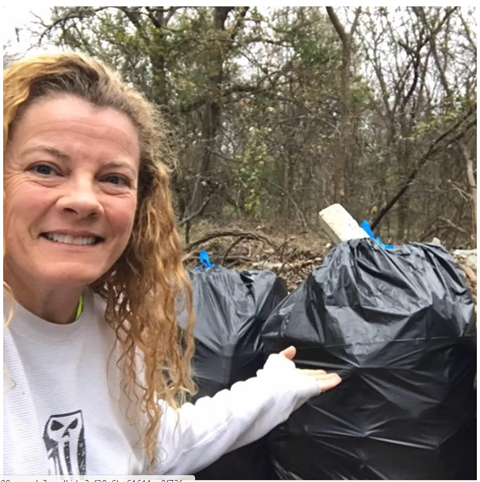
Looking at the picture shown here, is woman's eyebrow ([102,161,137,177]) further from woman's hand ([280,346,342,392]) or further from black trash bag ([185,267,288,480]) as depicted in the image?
black trash bag ([185,267,288,480])

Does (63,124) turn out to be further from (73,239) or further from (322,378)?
(322,378)

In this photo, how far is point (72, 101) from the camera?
0.79 m

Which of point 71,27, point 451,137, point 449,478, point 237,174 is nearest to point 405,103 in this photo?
point 451,137

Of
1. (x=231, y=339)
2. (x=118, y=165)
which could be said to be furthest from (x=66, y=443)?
(x=231, y=339)

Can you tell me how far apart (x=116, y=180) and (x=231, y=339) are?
84 centimetres

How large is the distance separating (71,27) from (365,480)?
358 cm

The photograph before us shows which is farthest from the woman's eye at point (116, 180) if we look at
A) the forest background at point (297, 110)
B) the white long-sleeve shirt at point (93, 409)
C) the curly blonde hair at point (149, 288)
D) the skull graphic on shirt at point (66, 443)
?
the forest background at point (297, 110)

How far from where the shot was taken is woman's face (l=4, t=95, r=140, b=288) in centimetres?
75

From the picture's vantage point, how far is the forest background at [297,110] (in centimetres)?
388

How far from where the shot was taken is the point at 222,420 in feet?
3.52

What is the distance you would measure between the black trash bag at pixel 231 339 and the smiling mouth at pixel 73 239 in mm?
797

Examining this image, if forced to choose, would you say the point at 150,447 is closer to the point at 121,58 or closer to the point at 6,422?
the point at 6,422

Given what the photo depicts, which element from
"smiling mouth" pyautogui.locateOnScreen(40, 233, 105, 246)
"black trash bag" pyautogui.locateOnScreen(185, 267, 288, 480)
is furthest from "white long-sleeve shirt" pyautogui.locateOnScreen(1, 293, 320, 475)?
"black trash bag" pyautogui.locateOnScreen(185, 267, 288, 480)

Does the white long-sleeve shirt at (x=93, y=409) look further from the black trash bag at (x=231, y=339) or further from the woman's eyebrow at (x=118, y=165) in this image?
the black trash bag at (x=231, y=339)
